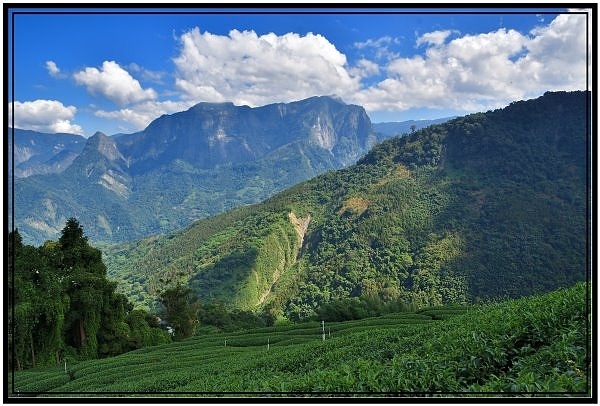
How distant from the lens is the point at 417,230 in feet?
184

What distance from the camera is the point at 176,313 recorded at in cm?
2527

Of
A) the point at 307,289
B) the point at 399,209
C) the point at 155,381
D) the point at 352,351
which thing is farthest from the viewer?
the point at 399,209

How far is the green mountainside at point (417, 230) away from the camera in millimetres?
44781

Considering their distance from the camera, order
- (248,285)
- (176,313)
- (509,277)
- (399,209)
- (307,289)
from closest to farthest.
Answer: (176,313) → (509,277) → (307,289) → (248,285) → (399,209)

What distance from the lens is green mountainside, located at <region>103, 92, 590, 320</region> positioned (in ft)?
147

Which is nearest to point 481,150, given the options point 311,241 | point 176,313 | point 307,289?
point 311,241

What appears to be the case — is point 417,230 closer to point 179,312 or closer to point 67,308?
point 179,312

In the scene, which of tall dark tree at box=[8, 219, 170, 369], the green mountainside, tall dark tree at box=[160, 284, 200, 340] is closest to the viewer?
tall dark tree at box=[8, 219, 170, 369]

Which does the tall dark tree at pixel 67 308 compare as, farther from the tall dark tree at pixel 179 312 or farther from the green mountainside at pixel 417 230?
the green mountainside at pixel 417 230

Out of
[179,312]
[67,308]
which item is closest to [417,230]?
[179,312]

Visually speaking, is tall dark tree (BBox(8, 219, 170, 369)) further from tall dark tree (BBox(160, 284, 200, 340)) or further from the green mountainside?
the green mountainside

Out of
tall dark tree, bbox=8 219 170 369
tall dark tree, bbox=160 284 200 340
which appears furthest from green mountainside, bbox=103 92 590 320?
tall dark tree, bbox=8 219 170 369

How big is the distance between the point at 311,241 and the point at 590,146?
61.6 metres

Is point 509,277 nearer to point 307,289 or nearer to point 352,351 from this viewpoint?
point 307,289
